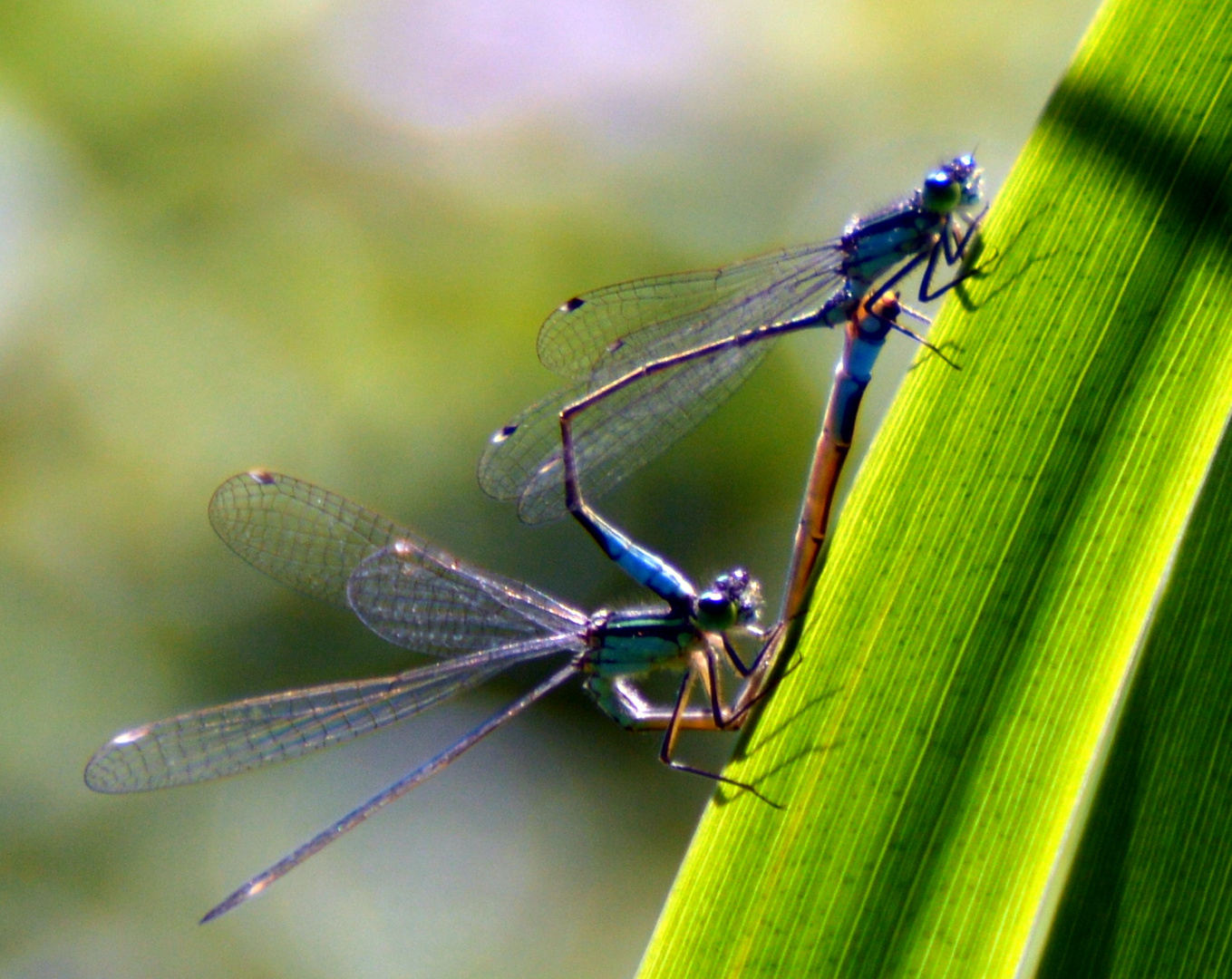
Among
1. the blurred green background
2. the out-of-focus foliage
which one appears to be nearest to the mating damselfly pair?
the out-of-focus foliage

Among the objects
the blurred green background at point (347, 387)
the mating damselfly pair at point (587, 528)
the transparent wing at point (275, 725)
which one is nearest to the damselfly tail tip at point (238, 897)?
the mating damselfly pair at point (587, 528)

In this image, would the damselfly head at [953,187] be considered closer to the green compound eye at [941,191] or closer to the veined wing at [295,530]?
the green compound eye at [941,191]

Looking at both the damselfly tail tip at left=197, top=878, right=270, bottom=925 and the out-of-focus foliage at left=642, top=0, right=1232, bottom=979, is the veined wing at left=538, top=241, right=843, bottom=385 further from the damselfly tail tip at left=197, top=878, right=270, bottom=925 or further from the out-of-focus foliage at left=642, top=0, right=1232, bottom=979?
the damselfly tail tip at left=197, top=878, right=270, bottom=925

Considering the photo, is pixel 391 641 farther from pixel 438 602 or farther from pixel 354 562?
pixel 354 562

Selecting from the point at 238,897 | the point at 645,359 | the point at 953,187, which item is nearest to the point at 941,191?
the point at 953,187

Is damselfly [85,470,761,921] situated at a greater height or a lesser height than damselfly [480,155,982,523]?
lesser

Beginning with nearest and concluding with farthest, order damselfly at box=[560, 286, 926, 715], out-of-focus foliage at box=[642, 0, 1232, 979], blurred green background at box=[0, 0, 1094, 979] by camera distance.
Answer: out-of-focus foliage at box=[642, 0, 1232, 979] → damselfly at box=[560, 286, 926, 715] → blurred green background at box=[0, 0, 1094, 979]
